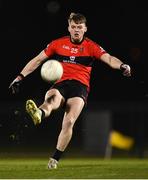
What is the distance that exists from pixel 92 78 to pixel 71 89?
13334 mm

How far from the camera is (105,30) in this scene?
26.8m

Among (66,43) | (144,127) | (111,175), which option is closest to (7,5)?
(144,127)

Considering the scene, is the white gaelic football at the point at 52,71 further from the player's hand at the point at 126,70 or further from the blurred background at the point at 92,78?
the blurred background at the point at 92,78

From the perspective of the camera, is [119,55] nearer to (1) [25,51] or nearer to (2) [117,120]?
(1) [25,51]

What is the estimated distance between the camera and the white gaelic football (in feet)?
38.0

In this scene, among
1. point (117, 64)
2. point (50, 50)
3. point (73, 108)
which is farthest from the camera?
point (50, 50)

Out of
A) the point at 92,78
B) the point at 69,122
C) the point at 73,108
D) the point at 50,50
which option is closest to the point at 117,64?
the point at 73,108

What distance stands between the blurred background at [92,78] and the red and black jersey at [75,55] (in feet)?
22.9

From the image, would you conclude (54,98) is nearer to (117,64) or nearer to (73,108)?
(73,108)

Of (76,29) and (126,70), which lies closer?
(126,70)

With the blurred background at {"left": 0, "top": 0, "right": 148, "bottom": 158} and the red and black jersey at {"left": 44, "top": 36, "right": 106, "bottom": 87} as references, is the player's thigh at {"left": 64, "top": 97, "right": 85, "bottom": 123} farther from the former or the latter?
the blurred background at {"left": 0, "top": 0, "right": 148, "bottom": 158}

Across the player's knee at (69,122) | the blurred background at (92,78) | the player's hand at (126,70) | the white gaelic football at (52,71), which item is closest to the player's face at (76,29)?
the white gaelic football at (52,71)

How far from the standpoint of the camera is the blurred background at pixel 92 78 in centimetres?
1975

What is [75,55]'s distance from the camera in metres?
12.2
